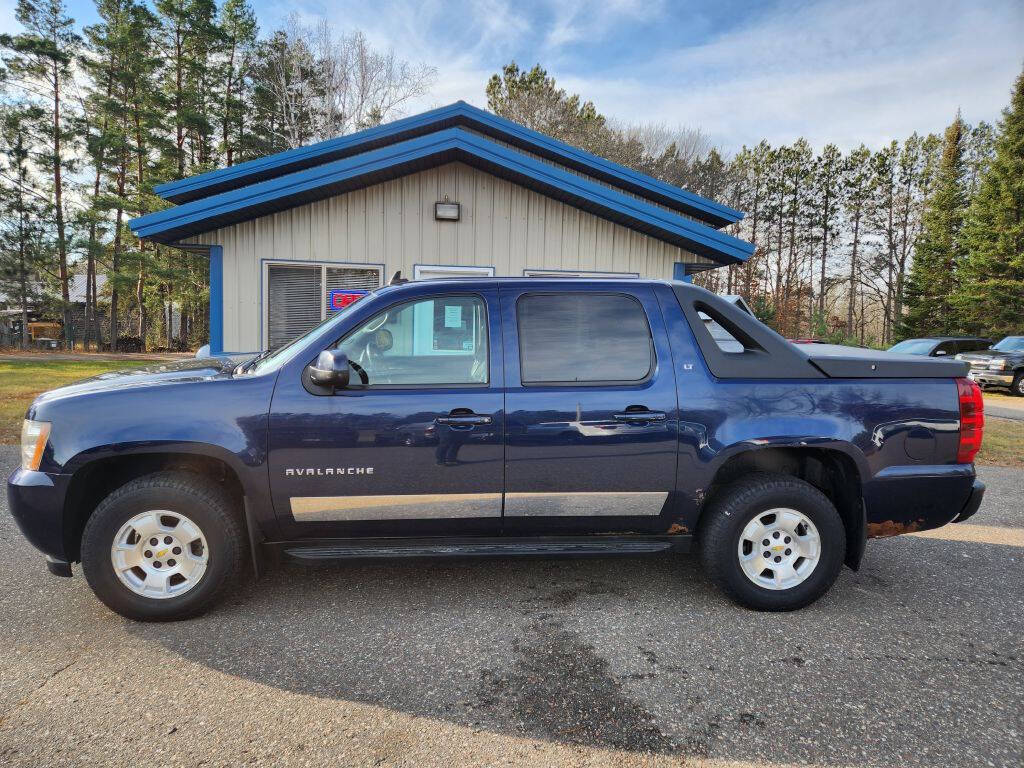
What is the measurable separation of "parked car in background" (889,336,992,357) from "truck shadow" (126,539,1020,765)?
16946 mm

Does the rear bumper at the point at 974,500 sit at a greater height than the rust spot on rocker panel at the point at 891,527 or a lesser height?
greater

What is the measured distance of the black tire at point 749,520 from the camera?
3111mm

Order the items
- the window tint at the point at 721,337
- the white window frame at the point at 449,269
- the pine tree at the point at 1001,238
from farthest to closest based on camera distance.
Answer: the pine tree at the point at 1001,238 < the white window frame at the point at 449,269 < the window tint at the point at 721,337

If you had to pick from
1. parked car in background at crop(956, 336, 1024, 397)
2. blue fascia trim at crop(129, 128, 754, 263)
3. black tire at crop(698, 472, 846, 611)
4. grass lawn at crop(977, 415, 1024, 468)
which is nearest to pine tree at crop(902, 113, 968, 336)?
parked car in background at crop(956, 336, 1024, 397)

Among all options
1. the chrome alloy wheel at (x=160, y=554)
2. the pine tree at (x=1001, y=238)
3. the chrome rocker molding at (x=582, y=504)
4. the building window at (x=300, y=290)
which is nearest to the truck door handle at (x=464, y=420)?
the chrome rocker molding at (x=582, y=504)

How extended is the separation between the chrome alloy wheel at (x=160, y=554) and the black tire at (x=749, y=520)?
267cm

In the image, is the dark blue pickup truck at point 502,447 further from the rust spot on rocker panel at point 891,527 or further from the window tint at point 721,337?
the window tint at point 721,337

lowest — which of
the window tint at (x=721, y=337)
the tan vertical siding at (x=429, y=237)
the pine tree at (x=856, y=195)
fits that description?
the window tint at (x=721, y=337)

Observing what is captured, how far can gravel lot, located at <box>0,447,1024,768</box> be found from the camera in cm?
214

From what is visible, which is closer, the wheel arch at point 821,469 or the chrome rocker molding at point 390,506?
the chrome rocker molding at point 390,506

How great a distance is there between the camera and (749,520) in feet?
10.2

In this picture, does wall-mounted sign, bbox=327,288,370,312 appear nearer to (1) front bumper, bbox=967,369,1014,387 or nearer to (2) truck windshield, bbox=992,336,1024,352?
(1) front bumper, bbox=967,369,1014,387

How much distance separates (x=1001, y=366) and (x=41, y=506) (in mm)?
20955

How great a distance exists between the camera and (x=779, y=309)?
121 ft
